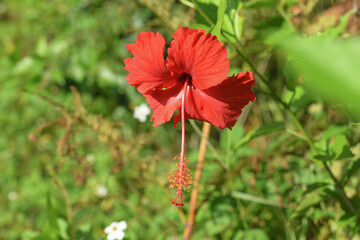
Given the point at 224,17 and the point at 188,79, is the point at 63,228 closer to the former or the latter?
the point at 188,79

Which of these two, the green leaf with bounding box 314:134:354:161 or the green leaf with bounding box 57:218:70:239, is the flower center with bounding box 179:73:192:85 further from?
the green leaf with bounding box 57:218:70:239

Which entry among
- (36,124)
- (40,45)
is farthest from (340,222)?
(36,124)

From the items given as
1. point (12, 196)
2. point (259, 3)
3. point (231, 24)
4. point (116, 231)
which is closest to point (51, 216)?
point (116, 231)

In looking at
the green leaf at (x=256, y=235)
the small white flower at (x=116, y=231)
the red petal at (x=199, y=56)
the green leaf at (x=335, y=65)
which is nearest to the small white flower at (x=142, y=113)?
the small white flower at (x=116, y=231)

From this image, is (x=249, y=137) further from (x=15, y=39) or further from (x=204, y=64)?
(x=15, y=39)

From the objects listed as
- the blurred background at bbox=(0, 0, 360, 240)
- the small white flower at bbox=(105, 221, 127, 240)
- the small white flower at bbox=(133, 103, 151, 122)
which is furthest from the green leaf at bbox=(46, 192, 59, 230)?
the small white flower at bbox=(133, 103, 151, 122)

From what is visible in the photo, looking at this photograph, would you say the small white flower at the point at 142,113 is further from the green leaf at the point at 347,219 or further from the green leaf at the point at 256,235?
the green leaf at the point at 347,219

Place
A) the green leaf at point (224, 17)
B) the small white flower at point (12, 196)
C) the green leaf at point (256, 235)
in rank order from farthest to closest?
the small white flower at point (12, 196) < the green leaf at point (256, 235) < the green leaf at point (224, 17)
